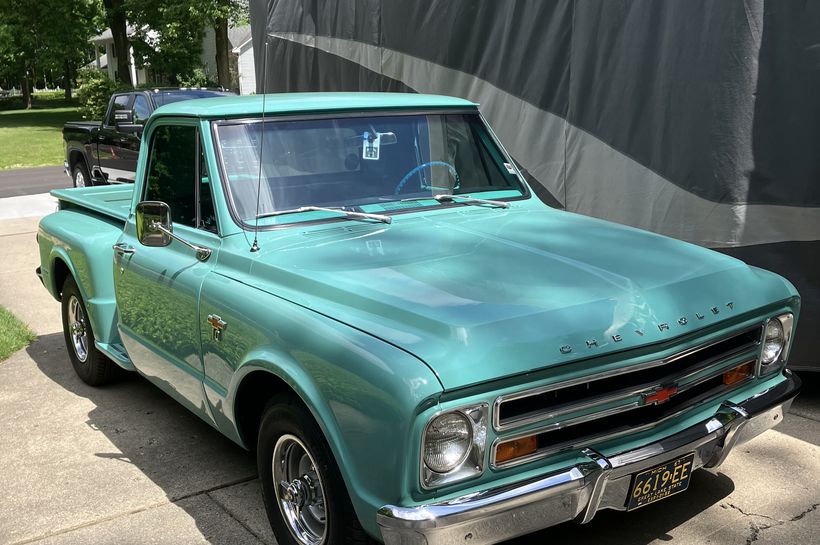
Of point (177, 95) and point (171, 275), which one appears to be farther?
point (177, 95)

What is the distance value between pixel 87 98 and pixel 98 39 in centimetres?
3421

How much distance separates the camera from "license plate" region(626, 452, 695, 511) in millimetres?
3057

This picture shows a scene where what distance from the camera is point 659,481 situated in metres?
3.12

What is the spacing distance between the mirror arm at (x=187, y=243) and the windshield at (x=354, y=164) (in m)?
0.26

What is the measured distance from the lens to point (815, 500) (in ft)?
13.1

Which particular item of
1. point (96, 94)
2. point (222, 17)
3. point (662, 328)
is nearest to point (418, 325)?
point (662, 328)

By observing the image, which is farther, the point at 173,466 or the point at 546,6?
the point at 546,6

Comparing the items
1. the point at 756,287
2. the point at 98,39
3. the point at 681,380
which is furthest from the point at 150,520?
the point at 98,39

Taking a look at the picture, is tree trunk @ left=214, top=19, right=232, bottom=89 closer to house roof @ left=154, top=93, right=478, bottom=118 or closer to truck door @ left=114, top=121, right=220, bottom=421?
truck door @ left=114, top=121, right=220, bottom=421

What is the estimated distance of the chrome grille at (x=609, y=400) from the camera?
9.41 ft

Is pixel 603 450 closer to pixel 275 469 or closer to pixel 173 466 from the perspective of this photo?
pixel 275 469

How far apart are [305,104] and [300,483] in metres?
1.89

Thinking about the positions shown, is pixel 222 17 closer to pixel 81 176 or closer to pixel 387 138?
pixel 81 176

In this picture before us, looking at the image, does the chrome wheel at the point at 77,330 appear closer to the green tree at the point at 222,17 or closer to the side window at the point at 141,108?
the side window at the point at 141,108
